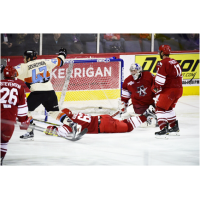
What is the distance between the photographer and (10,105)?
98.3 inches

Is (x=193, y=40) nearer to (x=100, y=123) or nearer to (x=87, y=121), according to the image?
(x=100, y=123)

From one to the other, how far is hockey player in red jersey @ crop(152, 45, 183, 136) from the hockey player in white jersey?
91 centimetres

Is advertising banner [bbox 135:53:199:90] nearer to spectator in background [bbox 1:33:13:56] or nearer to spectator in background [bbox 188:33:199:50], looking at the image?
spectator in background [bbox 188:33:199:50]

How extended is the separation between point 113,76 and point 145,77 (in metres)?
0.87

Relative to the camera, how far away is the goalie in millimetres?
3600

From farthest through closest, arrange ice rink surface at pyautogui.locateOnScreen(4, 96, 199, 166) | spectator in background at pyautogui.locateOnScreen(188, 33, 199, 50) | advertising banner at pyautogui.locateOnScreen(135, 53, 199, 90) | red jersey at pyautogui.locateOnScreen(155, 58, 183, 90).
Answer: advertising banner at pyautogui.locateOnScreen(135, 53, 199, 90), spectator in background at pyautogui.locateOnScreen(188, 33, 199, 50), red jersey at pyautogui.locateOnScreen(155, 58, 183, 90), ice rink surface at pyautogui.locateOnScreen(4, 96, 199, 166)

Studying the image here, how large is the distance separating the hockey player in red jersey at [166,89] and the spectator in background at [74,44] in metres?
1.08

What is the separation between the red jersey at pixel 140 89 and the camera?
3604 millimetres

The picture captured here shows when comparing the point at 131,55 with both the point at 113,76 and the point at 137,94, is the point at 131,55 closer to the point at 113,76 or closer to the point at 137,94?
the point at 113,76

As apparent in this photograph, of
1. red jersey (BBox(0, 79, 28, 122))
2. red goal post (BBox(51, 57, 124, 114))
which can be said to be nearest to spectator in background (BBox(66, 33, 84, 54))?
red goal post (BBox(51, 57, 124, 114))

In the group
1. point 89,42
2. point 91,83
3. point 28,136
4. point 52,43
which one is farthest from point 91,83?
point 28,136

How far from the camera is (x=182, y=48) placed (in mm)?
4633

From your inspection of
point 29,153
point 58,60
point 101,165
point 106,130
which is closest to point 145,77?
point 106,130

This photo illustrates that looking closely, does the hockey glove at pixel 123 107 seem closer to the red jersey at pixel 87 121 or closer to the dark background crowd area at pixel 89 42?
the red jersey at pixel 87 121
